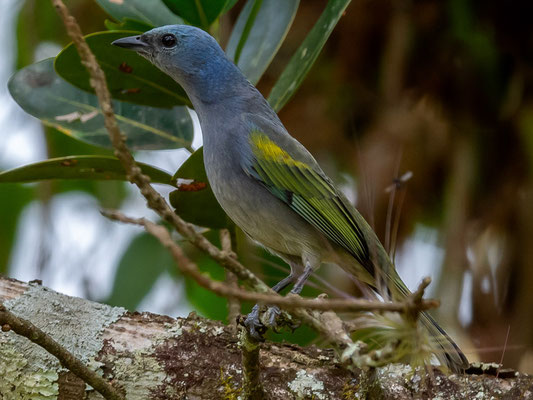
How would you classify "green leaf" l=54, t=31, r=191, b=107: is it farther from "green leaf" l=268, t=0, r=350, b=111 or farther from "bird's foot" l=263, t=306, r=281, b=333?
"bird's foot" l=263, t=306, r=281, b=333

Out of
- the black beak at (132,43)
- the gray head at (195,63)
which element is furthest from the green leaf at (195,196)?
the black beak at (132,43)

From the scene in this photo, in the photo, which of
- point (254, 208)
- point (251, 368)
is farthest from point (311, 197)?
point (251, 368)

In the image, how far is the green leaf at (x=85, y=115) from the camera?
12.6ft

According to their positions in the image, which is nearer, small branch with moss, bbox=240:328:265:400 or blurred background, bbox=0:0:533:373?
small branch with moss, bbox=240:328:265:400

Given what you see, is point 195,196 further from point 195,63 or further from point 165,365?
point 165,365

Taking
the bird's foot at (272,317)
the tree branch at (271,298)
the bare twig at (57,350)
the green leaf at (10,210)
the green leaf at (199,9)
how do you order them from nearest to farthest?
the tree branch at (271,298) < the bare twig at (57,350) < the bird's foot at (272,317) < the green leaf at (199,9) < the green leaf at (10,210)

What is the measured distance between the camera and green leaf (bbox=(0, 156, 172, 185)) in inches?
136

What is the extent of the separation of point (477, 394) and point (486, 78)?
8.64 ft

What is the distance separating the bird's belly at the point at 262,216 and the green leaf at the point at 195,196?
105mm

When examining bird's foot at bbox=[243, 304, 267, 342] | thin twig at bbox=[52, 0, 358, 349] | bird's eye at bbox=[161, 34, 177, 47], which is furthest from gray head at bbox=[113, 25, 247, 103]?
thin twig at bbox=[52, 0, 358, 349]

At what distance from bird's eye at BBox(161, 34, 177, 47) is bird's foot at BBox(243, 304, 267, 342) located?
5.57 feet

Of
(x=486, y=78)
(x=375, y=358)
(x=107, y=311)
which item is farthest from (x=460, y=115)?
(x=375, y=358)

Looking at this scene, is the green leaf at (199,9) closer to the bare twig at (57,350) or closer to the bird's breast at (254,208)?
the bird's breast at (254,208)

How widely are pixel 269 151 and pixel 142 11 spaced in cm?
Answer: 108
